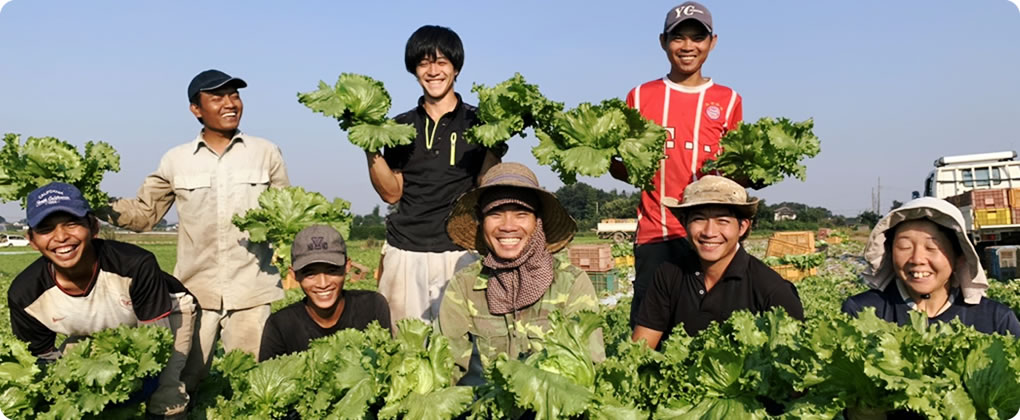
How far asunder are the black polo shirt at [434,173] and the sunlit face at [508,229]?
3.39 feet

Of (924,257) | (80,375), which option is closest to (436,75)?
(80,375)

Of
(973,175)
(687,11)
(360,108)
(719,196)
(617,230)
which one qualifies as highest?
(973,175)

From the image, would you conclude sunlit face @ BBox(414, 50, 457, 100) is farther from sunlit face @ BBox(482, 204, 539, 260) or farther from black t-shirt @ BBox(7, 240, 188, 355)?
black t-shirt @ BBox(7, 240, 188, 355)

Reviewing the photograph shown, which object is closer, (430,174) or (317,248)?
(317,248)

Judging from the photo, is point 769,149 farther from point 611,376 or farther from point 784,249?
point 784,249

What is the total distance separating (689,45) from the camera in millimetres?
4926

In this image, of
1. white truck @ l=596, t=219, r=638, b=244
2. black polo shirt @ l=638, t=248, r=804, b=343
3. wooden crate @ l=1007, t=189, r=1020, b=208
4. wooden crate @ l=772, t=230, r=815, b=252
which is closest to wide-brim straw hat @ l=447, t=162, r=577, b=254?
black polo shirt @ l=638, t=248, r=804, b=343

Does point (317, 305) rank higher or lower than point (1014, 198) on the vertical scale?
lower

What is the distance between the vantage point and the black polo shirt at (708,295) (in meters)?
4.21

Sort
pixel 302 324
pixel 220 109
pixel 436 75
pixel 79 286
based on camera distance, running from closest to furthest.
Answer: pixel 79 286 → pixel 302 324 → pixel 436 75 → pixel 220 109

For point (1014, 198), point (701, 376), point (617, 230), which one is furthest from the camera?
point (617, 230)

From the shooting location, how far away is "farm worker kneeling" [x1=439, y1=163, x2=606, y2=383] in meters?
4.29

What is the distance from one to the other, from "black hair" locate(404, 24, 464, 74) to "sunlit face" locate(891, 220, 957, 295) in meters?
3.19

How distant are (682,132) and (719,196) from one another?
0.90 m
